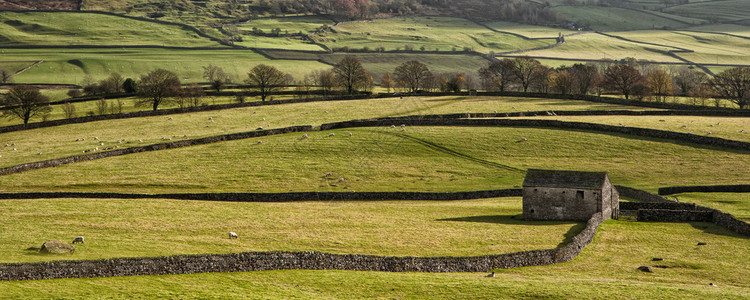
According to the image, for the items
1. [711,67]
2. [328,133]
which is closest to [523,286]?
[328,133]

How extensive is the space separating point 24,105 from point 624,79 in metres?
98.1

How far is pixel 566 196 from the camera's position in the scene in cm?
5147

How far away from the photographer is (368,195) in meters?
61.1

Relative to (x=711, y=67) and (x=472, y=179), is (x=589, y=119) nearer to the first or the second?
(x=472, y=179)

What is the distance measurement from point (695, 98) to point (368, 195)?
86546 mm

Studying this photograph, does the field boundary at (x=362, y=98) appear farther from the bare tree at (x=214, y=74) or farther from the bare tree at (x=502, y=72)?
the bare tree at (x=214, y=74)

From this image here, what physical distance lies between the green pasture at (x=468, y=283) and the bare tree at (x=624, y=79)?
86.5 m

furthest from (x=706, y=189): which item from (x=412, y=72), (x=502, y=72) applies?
(x=412, y=72)

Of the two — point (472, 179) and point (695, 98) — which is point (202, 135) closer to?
point (472, 179)

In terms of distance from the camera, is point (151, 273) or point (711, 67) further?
point (711, 67)

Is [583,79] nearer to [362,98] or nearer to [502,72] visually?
[502,72]

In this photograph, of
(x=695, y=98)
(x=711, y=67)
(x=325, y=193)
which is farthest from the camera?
(x=711, y=67)

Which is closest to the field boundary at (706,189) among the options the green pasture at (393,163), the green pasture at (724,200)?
the green pasture at (724,200)

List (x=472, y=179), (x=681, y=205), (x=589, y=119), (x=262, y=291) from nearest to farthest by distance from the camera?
(x=262, y=291) → (x=681, y=205) → (x=472, y=179) → (x=589, y=119)
